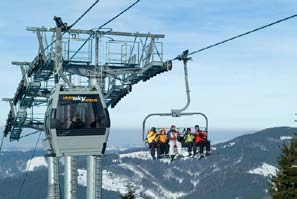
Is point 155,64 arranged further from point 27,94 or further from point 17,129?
point 17,129

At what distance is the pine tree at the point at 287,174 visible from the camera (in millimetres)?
53344

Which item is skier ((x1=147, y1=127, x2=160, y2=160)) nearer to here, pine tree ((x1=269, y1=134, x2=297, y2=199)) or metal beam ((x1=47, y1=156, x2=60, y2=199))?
metal beam ((x1=47, y1=156, x2=60, y2=199))

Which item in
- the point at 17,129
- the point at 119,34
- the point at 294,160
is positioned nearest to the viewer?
the point at 119,34

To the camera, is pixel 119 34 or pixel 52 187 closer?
pixel 119 34

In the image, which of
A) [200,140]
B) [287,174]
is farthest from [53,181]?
[287,174]

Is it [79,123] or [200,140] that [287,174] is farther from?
[79,123]

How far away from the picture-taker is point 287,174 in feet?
177

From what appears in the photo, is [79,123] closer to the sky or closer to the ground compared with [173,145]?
closer to the sky

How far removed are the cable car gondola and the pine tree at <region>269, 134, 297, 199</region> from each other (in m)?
32.7

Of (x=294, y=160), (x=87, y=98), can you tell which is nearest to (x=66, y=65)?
(x=87, y=98)

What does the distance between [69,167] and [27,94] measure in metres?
10.2

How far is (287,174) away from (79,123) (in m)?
34.0

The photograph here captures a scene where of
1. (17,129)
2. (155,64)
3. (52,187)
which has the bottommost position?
(52,187)

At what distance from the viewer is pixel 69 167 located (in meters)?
31.3
